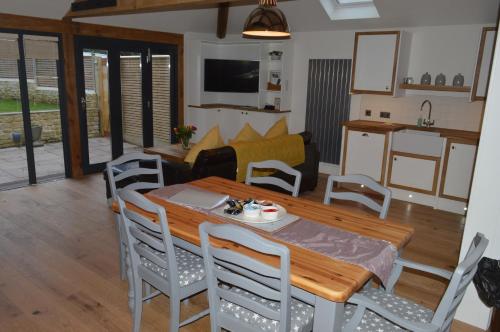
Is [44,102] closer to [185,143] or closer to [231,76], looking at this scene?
[185,143]

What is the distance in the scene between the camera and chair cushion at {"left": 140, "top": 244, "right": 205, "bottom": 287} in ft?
7.23

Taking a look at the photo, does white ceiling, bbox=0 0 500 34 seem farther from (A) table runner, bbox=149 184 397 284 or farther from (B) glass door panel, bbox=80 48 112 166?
(A) table runner, bbox=149 184 397 284

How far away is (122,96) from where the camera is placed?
21.2 feet

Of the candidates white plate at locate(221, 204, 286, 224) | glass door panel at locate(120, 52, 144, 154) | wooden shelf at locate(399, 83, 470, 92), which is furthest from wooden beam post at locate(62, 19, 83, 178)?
wooden shelf at locate(399, 83, 470, 92)

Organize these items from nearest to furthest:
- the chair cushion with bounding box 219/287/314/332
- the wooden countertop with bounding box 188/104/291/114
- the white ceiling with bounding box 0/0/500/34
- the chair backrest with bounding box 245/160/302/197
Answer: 1. the chair cushion with bounding box 219/287/314/332
2. the chair backrest with bounding box 245/160/302/197
3. the white ceiling with bounding box 0/0/500/34
4. the wooden countertop with bounding box 188/104/291/114

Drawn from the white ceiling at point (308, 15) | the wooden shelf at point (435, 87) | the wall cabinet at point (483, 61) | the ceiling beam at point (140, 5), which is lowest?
the wooden shelf at point (435, 87)

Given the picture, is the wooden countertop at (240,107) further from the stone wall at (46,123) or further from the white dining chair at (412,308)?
the white dining chair at (412,308)

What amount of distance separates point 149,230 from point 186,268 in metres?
0.32

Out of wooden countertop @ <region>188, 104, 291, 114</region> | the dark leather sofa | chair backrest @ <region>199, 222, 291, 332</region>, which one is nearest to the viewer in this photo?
chair backrest @ <region>199, 222, 291, 332</region>

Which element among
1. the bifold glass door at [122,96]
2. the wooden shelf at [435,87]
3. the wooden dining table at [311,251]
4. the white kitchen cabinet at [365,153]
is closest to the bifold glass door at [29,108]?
the bifold glass door at [122,96]

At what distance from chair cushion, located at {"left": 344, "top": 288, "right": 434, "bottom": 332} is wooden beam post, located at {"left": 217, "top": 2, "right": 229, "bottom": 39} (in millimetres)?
5551

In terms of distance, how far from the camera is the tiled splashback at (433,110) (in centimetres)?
530

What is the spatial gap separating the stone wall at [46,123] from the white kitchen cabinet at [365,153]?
383 centimetres

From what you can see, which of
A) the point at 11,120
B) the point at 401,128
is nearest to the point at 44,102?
the point at 11,120
